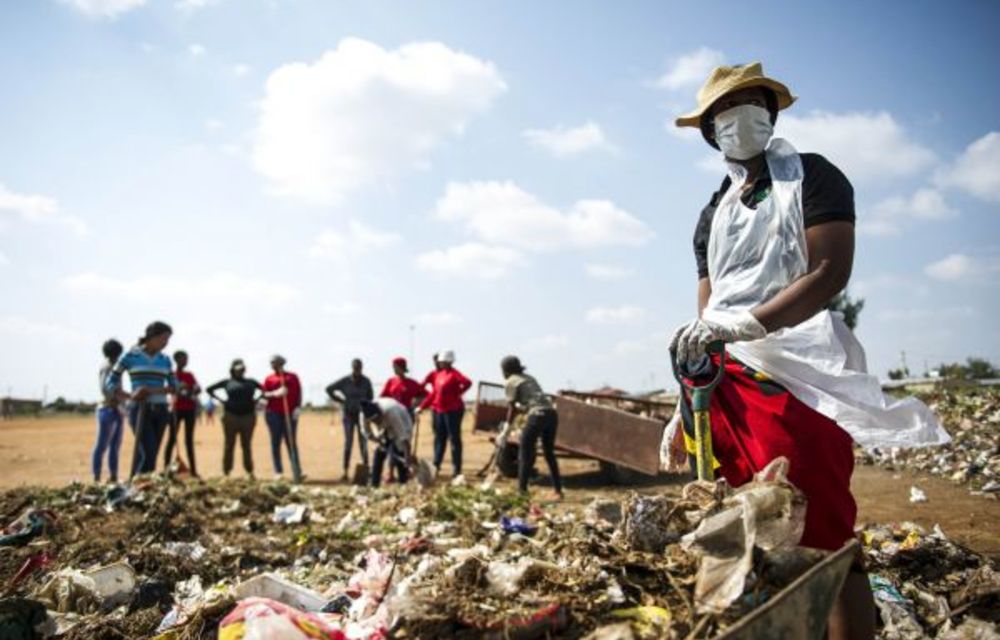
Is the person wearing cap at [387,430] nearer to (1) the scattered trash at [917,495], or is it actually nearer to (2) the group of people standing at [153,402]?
(2) the group of people standing at [153,402]

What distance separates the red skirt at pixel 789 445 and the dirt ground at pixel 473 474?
9.72 ft

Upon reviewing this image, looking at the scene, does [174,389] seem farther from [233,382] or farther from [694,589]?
[694,589]

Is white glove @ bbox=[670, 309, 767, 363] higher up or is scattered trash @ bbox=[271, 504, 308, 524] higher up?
white glove @ bbox=[670, 309, 767, 363]

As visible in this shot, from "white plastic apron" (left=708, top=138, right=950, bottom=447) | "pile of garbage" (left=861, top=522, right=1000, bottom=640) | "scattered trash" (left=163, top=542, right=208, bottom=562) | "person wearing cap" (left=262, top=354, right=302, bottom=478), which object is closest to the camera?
"white plastic apron" (left=708, top=138, right=950, bottom=447)

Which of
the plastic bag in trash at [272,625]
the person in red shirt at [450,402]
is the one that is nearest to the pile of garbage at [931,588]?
the plastic bag in trash at [272,625]

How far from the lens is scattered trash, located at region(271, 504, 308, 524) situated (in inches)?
236

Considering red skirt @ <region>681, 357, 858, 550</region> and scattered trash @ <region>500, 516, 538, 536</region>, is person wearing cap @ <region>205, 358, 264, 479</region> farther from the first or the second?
red skirt @ <region>681, 357, 858, 550</region>

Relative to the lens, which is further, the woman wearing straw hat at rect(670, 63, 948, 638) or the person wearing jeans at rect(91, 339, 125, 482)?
the person wearing jeans at rect(91, 339, 125, 482)

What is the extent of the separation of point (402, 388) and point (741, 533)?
897 cm

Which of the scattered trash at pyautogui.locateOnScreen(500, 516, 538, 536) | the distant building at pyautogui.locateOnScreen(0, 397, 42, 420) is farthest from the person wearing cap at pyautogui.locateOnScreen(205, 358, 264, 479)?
the distant building at pyautogui.locateOnScreen(0, 397, 42, 420)

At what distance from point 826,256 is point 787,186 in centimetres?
29

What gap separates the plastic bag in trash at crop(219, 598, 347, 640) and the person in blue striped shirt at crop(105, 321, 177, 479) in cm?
684

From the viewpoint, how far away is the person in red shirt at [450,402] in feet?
30.5

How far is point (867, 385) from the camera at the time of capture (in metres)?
2.01
